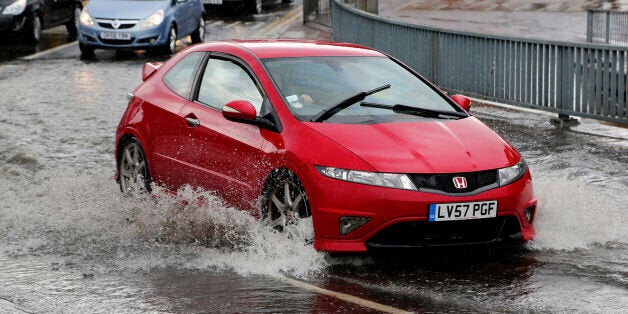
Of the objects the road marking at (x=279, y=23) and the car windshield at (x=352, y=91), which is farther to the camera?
the road marking at (x=279, y=23)

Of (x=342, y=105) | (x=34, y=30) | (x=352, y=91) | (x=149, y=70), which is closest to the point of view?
(x=342, y=105)

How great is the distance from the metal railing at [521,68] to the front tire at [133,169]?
6.30 meters

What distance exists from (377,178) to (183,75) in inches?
106

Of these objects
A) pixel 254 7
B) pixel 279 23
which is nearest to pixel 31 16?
pixel 279 23

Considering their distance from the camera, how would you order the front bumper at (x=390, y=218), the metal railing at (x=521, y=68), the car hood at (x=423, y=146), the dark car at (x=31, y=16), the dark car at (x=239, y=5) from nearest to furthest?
the front bumper at (x=390, y=218)
the car hood at (x=423, y=146)
the metal railing at (x=521, y=68)
the dark car at (x=31, y=16)
the dark car at (x=239, y=5)

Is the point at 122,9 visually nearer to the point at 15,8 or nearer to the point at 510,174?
the point at 15,8

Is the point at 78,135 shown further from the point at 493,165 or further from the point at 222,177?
the point at 493,165

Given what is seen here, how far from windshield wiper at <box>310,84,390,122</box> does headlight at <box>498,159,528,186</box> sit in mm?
1231

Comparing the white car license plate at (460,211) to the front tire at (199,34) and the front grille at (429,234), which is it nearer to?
the front grille at (429,234)

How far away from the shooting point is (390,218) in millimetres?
7793

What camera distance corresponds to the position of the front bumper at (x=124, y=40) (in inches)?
946

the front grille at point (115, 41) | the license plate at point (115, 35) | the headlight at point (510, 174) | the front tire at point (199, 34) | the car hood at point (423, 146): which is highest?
the car hood at point (423, 146)

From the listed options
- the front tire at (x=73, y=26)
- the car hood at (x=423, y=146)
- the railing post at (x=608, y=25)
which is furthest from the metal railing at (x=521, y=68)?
the front tire at (x=73, y=26)

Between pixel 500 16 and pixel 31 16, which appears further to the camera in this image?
pixel 500 16
